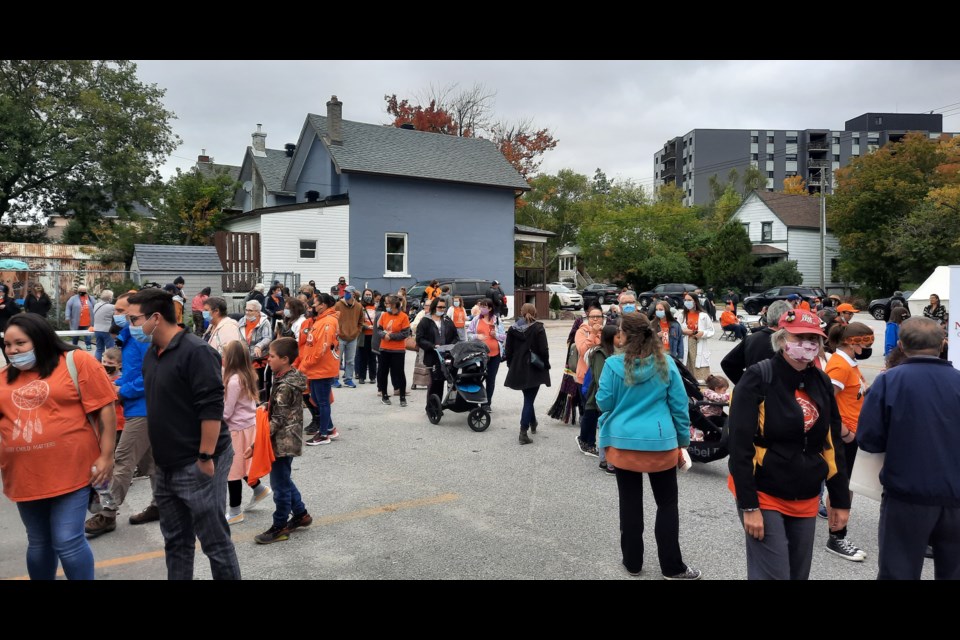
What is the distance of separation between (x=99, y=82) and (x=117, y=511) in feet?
122

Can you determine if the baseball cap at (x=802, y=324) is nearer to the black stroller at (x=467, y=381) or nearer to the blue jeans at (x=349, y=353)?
the black stroller at (x=467, y=381)

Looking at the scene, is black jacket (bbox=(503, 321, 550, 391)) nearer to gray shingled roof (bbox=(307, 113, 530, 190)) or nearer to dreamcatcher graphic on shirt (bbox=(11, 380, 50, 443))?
dreamcatcher graphic on shirt (bbox=(11, 380, 50, 443))

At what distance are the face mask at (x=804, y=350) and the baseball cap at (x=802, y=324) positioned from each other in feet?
0.21

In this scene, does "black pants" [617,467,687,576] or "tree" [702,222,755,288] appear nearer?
"black pants" [617,467,687,576]

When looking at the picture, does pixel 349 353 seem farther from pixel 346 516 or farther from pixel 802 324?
pixel 802 324

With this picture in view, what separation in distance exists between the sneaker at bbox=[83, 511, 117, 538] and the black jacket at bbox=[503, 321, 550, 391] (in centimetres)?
461

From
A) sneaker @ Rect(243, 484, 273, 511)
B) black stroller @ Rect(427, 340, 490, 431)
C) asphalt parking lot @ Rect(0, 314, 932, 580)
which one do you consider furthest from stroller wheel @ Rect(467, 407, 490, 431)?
sneaker @ Rect(243, 484, 273, 511)

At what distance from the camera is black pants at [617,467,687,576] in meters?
4.43

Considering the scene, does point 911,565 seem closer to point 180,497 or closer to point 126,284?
point 180,497

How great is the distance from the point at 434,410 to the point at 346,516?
381 cm
